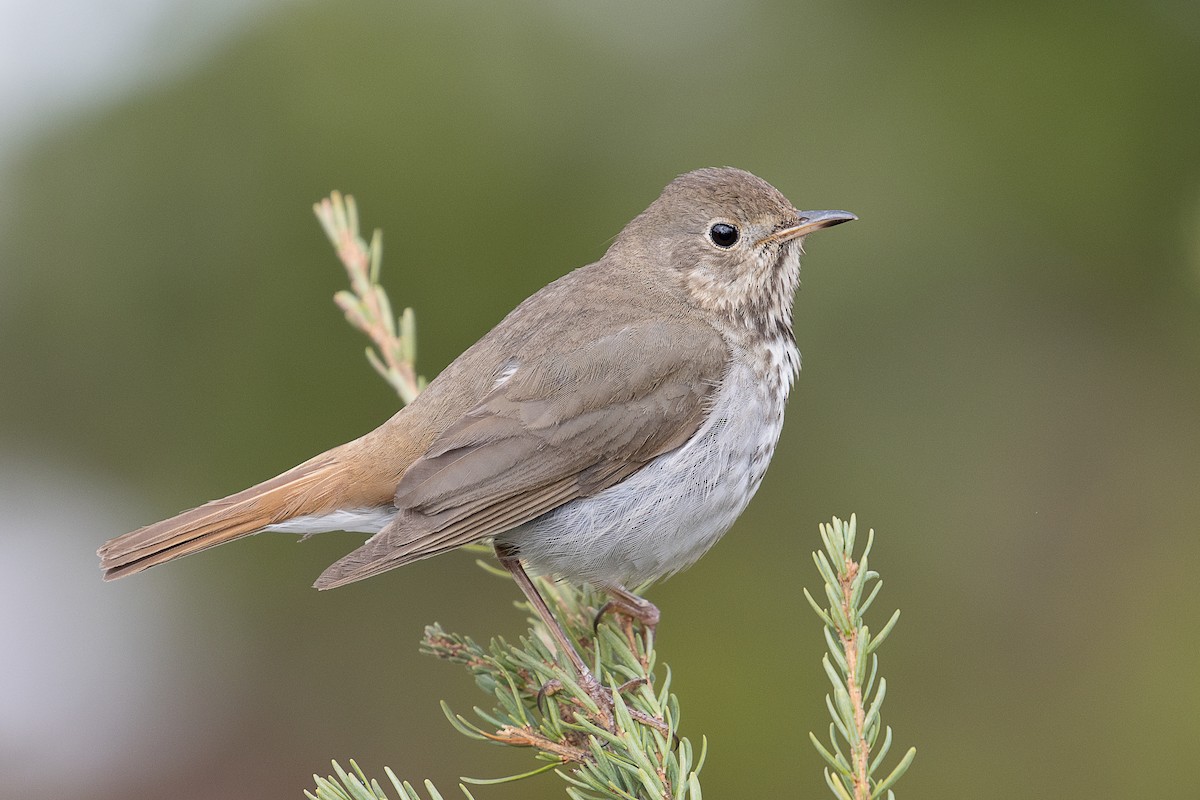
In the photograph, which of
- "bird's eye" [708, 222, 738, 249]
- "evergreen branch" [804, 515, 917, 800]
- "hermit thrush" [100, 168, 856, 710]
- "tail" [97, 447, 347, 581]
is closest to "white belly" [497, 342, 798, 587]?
"hermit thrush" [100, 168, 856, 710]

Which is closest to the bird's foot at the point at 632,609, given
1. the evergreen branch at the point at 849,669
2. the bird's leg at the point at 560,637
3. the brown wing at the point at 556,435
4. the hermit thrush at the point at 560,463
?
the hermit thrush at the point at 560,463

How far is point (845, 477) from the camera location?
17.9 feet

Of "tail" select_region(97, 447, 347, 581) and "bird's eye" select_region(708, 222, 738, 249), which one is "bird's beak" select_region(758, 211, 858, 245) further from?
"tail" select_region(97, 447, 347, 581)

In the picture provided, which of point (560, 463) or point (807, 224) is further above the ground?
point (807, 224)

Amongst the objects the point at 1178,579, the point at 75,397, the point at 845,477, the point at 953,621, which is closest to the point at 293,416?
the point at 75,397

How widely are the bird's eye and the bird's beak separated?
93mm

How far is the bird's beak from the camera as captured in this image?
3.75 meters

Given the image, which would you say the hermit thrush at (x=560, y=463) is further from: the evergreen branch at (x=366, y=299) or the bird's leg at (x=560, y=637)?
the evergreen branch at (x=366, y=299)

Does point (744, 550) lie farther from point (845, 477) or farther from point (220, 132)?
point (220, 132)

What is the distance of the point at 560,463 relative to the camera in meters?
3.35

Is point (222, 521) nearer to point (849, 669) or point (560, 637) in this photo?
point (560, 637)

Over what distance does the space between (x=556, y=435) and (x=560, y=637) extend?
55cm

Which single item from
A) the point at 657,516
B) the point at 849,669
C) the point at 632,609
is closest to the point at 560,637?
the point at 632,609

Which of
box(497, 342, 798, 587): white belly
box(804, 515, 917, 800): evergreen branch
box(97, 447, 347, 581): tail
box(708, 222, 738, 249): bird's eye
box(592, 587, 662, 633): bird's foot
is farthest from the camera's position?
box(708, 222, 738, 249): bird's eye
